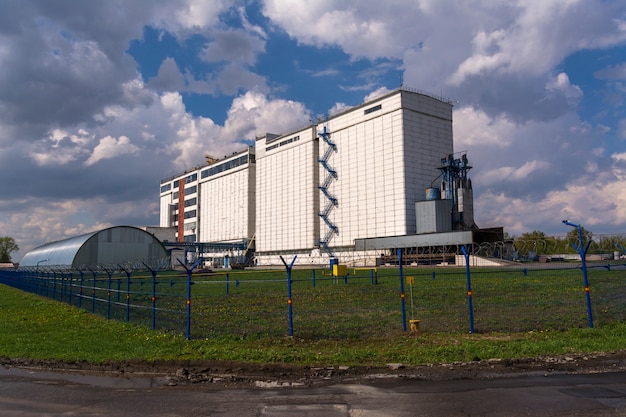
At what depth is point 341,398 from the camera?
28.6 ft

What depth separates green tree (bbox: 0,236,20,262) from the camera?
164875mm

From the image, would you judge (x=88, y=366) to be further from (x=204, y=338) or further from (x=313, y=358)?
(x=313, y=358)

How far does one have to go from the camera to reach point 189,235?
145 metres

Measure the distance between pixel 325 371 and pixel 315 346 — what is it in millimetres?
2726

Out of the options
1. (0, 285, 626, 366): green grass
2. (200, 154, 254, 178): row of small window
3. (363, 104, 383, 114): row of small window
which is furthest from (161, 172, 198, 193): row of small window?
(0, 285, 626, 366): green grass

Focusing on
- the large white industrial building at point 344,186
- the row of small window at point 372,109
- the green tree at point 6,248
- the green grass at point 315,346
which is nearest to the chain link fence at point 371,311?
the green grass at point 315,346

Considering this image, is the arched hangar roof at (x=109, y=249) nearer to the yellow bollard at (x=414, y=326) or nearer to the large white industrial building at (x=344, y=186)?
the large white industrial building at (x=344, y=186)

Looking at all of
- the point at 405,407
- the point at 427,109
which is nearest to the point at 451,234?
the point at 427,109

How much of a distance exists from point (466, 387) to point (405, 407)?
1.76 m

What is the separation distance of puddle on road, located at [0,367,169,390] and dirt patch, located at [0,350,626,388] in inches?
8.2

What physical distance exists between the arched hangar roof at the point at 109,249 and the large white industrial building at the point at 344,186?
2731cm

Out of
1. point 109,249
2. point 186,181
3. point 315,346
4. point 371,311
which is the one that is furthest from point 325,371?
point 186,181

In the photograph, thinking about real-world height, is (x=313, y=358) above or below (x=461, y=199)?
below

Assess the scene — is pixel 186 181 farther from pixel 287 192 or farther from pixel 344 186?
pixel 344 186
